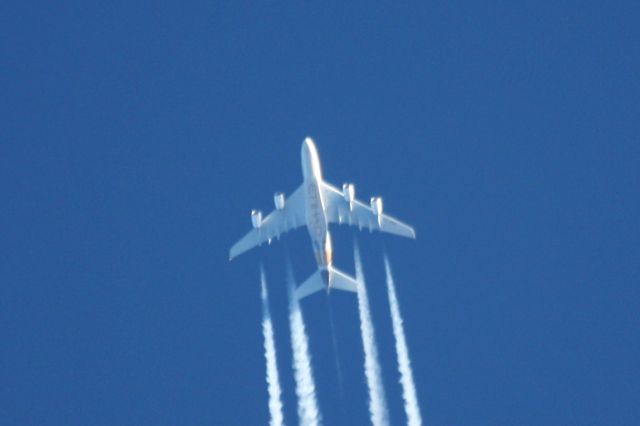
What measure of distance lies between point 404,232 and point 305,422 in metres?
12.5

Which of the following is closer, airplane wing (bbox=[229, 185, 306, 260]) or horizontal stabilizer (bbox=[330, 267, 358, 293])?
horizontal stabilizer (bbox=[330, 267, 358, 293])

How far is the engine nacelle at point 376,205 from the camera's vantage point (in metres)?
97.7

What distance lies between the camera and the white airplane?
96.1 m

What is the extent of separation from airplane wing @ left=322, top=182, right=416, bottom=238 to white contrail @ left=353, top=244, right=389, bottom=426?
6.65ft

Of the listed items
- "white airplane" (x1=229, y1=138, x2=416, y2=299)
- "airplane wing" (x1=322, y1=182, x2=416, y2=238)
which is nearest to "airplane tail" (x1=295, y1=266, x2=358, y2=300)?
"white airplane" (x1=229, y1=138, x2=416, y2=299)

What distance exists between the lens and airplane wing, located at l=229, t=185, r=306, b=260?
99875mm

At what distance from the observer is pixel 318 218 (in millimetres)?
95875

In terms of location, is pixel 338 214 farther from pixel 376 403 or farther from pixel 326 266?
pixel 376 403

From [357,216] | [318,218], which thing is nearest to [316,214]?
[318,218]

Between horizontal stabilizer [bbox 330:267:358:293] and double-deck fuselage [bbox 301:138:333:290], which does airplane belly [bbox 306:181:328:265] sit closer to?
double-deck fuselage [bbox 301:138:333:290]

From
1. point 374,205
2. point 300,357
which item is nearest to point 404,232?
point 374,205

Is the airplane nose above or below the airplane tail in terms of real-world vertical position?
above

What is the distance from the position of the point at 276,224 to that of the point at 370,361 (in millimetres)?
9986

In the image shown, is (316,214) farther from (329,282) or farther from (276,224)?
(276,224)
